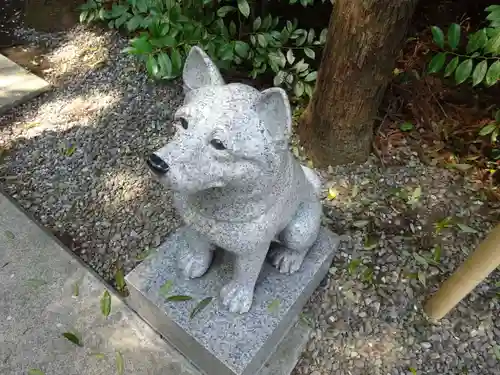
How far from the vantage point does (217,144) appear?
1261 millimetres

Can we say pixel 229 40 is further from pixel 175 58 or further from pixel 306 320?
pixel 306 320

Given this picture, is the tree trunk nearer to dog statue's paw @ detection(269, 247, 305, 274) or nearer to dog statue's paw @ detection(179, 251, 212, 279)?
dog statue's paw @ detection(269, 247, 305, 274)

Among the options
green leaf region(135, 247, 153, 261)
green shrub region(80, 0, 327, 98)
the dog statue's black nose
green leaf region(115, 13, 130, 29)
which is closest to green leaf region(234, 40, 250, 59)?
green shrub region(80, 0, 327, 98)

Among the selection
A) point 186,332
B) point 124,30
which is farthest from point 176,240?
point 124,30

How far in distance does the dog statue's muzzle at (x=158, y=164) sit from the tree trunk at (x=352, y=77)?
1.33 meters

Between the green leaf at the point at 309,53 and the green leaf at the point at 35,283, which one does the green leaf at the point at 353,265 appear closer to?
the green leaf at the point at 309,53

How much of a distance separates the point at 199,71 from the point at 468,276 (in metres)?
1.27

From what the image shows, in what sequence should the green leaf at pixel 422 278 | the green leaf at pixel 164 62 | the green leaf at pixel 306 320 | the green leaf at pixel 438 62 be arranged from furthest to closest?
the green leaf at pixel 164 62 < the green leaf at pixel 438 62 < the green leaf at pixel 422 278 < the green leaf at pixel 306 320

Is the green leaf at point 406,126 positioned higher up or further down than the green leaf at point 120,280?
higher up

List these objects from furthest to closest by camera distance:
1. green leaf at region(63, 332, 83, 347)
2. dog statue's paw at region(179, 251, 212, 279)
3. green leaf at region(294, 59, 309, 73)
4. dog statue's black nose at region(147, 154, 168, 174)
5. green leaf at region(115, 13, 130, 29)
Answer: green leaf at region(115, 13, 130, 29) < green leaf at region(294, 59, 309, 73) < green leaf at region(63, 332, 83, 347) < dog statue's paw at region(179, 251, 212, 279) < dog statue's black nose at region(147, 154, 168, 174)

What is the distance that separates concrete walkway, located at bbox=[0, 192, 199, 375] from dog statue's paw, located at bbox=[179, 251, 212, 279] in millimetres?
377

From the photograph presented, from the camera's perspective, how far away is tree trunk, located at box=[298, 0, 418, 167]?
7.00 ft

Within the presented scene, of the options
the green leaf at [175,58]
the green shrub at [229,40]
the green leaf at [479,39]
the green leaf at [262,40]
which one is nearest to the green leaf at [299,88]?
the green shrub at [229,40]

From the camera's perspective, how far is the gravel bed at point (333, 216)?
7.02 ft
